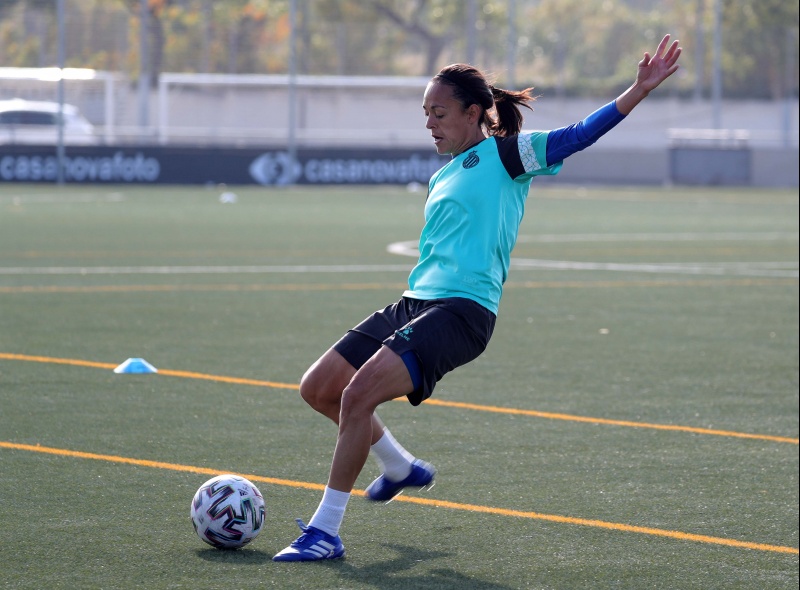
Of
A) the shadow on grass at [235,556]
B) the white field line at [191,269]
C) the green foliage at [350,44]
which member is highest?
the green foliage at [350,44]

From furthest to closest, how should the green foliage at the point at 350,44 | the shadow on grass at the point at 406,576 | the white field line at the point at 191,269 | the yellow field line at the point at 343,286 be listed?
the green foliage at the point at 350,44
the white field line at the point at 191,269
the yellow field line at the point at 343,286
the shadow on grass at the point at 406,576

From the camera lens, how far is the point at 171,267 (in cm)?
1627

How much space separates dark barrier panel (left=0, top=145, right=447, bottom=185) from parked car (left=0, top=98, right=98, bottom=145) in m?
5.35

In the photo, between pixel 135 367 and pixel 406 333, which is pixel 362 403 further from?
pixel 135 367

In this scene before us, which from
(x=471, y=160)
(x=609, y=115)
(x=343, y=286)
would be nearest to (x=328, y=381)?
(x=471, y=160)

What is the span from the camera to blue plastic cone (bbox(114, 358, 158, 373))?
9250mm

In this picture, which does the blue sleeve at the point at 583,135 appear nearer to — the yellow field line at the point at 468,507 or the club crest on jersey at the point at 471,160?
the club crest on jersey at the point at 471,160

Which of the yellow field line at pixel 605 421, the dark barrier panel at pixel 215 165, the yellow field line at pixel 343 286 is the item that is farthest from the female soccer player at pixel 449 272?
the dark barrier panel at pixel 215 165

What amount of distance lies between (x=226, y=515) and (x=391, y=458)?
79cm

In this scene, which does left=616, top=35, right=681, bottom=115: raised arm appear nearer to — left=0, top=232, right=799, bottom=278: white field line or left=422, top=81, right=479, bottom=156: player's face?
left=422, top=81, right=479, bottom=156: player's face

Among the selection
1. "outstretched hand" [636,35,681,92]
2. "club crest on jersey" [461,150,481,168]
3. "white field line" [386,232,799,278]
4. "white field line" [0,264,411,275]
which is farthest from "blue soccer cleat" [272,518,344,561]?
"white field line" [386,232,799,278]

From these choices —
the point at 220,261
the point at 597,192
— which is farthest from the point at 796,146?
the point at 220,261

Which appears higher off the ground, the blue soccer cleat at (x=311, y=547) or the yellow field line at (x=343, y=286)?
the blue soccer cleat at (x=311, y=547)

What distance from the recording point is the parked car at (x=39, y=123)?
39.1 metres
